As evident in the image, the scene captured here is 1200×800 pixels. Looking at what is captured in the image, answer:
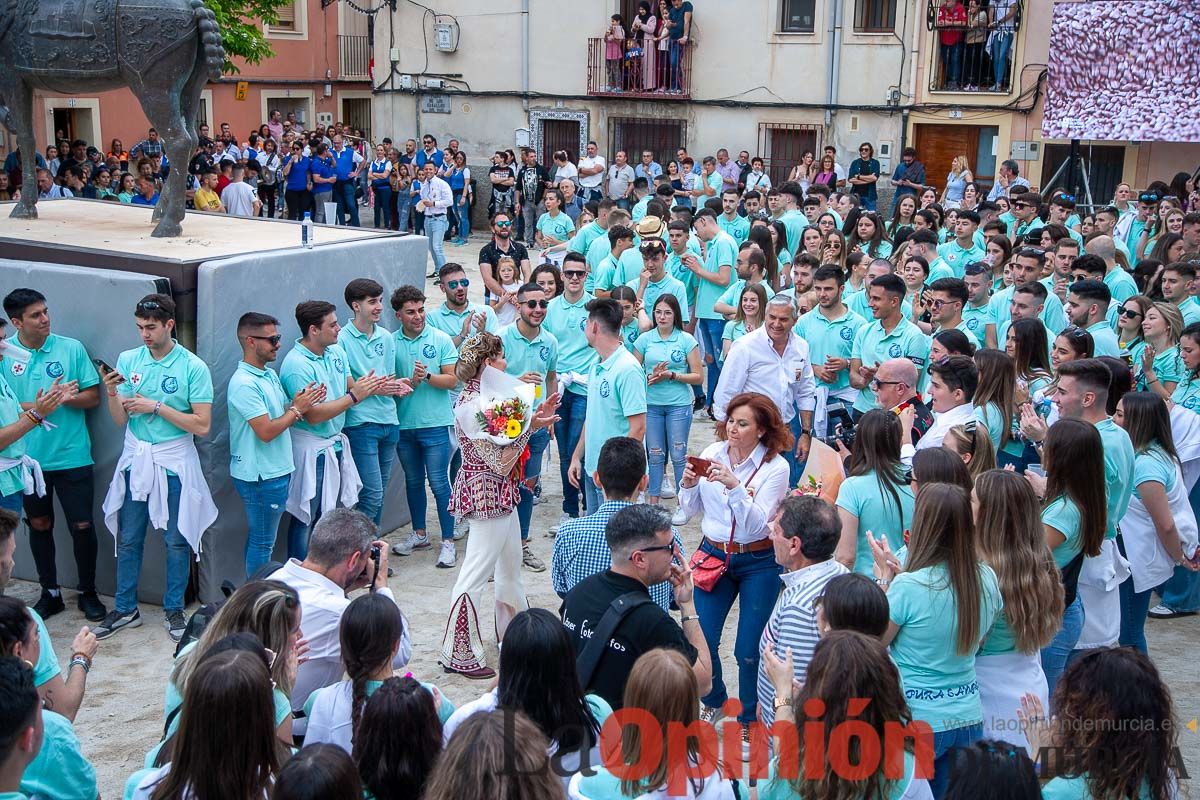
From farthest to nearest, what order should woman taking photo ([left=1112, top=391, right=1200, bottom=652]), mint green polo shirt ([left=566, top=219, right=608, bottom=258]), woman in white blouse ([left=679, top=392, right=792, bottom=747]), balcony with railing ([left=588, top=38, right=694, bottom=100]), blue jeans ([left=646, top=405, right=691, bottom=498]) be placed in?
balcony with railing ([left=588, top=38, right=694, bottom=100])
mint green polo shirt ([left=566, top=219, right=608, bottom=258])
blue jeans ([left=646, top=405, right=691, bottom=498])
woman taking photo ([left=1112, top=391, right=1200, bottom=652])
woman in white blouse ([left=679, top=392, right=792, bottom=747])

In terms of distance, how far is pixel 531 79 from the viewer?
25484mm

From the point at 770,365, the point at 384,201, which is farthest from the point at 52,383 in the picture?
the point at 384,201

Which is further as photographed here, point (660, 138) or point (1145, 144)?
point (660, 138)

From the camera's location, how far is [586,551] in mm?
4910

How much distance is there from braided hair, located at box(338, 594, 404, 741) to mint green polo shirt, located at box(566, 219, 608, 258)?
8481mm

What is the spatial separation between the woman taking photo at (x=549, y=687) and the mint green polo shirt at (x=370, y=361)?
13.6 feet

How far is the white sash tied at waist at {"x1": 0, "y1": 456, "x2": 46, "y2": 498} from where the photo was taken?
6434 millimetres

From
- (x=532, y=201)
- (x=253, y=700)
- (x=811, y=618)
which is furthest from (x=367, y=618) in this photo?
(x=532, y=201)

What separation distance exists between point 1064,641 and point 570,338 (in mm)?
4248

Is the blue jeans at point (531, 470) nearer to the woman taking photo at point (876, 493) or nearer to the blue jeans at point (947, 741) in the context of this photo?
the woman taking photo at point (876, 493)

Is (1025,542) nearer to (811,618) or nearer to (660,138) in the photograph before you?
(811,618)

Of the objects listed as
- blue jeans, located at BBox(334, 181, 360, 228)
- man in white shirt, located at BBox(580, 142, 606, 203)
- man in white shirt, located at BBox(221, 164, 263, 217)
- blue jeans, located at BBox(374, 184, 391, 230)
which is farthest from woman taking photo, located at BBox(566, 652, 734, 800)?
blue jeans, located at BBox(334, 181, 360, 228)

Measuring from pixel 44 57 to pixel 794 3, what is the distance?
1834 centimetres

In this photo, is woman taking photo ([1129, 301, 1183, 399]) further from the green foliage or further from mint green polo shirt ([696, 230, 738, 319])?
the green foliage
